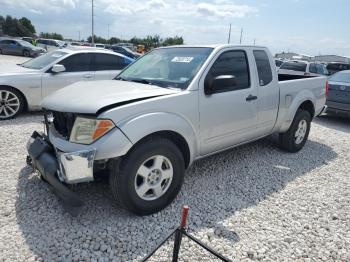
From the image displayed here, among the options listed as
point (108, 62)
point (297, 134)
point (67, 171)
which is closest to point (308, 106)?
point (297, 134)

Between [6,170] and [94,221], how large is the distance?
5.78 ft

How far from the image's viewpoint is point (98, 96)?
3113 mm

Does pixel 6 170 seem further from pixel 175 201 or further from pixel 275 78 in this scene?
pixel 275 78

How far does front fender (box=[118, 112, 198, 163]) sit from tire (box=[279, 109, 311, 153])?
248 cm

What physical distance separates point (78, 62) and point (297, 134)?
5.12 m

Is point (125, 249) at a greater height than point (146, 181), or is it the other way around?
point (146, 181)

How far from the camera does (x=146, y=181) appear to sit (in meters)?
3.17

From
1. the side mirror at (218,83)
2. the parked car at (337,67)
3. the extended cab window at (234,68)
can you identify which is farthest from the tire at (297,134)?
the parked car at (337,67)

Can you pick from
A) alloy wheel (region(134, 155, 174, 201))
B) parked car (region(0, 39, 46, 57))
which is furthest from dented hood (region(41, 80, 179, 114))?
parked car (region(0, 39, 46, 57))

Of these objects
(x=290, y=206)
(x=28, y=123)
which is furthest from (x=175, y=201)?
(x=28, y=123)

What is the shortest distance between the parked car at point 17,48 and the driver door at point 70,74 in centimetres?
2087

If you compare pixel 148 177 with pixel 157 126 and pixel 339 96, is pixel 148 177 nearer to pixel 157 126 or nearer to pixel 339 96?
pixel 157 126

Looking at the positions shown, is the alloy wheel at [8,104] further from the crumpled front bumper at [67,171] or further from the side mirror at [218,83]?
the side mirror at [218,83]

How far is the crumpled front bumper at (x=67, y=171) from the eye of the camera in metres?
2.78
